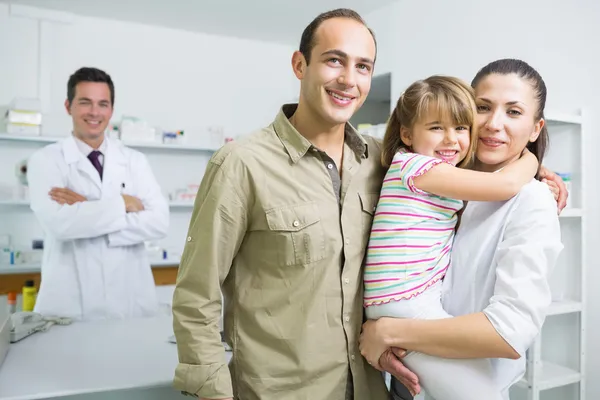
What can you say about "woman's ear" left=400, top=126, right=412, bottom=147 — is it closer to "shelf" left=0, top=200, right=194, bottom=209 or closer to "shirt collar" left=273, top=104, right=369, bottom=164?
"shirt collar" left=273, top=104, right=369, bottom=164

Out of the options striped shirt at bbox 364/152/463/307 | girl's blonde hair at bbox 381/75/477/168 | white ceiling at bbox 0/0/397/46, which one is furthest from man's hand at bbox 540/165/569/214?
white ceiling at bbox 0/0/397/46

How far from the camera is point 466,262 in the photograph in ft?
4.03

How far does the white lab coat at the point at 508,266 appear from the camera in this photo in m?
1.08

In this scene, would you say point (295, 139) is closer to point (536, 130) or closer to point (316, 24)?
point (316, 24)

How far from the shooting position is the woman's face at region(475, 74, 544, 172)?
1.23m

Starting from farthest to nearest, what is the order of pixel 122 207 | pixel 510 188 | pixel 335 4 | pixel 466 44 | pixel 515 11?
pixel 335 4 → pixel 466 44 → pixel 515 11 → pixel 122 207 → pixel 510 188

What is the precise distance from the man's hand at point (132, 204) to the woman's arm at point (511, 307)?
1.90 metres

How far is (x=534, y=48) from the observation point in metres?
2.94

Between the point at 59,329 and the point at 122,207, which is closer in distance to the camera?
the point at 59,329

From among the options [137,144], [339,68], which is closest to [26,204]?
[137,144]

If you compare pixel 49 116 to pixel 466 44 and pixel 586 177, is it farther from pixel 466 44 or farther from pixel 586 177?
pixel 586 177

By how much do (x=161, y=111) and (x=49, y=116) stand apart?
967 mm

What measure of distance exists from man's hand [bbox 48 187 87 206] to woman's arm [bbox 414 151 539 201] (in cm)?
202

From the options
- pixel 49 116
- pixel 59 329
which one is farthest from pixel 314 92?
pixel 49 116
